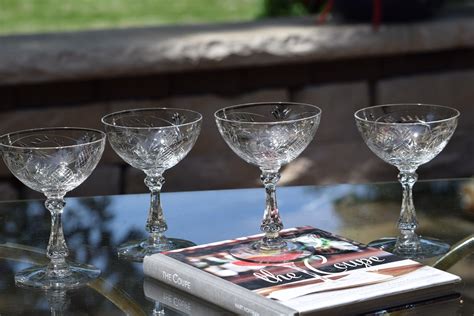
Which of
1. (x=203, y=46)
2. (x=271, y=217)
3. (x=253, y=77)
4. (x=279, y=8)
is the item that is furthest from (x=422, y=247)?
(x=279, y=8)

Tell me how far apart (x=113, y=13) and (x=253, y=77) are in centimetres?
292

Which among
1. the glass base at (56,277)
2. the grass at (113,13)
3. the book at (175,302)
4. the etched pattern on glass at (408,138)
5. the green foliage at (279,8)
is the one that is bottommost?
the book at (175,302)

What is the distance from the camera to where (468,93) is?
3.46 m

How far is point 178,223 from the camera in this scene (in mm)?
1574

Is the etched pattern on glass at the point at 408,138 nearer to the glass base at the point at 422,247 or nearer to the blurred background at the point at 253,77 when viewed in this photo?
the glass base at the point at 422,247

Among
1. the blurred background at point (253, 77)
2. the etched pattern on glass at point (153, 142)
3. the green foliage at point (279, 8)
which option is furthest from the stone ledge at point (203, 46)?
the etched pattern on glass at point (153, 142)

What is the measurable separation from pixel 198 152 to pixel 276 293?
207 centimetres

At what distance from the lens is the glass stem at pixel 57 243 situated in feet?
4.40

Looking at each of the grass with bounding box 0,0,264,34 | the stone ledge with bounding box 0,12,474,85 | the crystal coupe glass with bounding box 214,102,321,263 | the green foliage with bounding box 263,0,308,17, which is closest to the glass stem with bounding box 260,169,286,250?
the crystal coupe glass with bounding box 214,102,321,263

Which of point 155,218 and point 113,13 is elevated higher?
point 113,13

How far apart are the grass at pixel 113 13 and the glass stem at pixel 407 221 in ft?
13.9

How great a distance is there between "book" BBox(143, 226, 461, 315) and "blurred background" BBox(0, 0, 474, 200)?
1752 mm

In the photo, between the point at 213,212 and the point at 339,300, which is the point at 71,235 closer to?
the point at 213,212

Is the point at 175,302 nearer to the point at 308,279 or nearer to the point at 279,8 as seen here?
the point at 308,279
